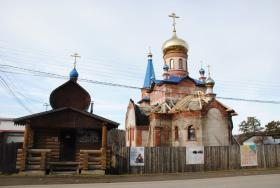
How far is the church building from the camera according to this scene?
2390cm

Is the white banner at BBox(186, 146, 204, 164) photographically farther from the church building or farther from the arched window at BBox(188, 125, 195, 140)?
the arched window at BBox(188, 125, 195, 140)

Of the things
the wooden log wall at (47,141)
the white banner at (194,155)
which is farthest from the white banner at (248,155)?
the wooden log wall at (47,141)

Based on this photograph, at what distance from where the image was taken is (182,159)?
18781mm

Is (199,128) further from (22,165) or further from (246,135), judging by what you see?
A: (246,135)

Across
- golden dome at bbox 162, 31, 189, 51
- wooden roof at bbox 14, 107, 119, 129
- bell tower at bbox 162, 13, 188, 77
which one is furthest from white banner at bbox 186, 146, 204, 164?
golden dome at bbox 162, 31, 189, 51

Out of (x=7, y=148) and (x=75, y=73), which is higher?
(x=75, y=73)

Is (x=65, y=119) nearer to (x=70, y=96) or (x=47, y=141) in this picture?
(x=47, y=141)

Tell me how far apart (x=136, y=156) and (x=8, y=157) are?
26.0 ft

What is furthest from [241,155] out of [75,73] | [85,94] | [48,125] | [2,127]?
[2,127]

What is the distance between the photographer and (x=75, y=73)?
25.0m

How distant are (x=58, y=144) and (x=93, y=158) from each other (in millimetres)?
2657

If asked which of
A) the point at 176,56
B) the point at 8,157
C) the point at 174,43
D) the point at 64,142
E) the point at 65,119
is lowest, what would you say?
the point at 8,157

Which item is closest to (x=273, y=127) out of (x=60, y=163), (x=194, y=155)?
(x=194, y=155)

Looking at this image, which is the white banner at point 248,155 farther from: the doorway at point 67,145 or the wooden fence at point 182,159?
the doorway at point 67,145
